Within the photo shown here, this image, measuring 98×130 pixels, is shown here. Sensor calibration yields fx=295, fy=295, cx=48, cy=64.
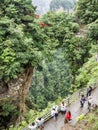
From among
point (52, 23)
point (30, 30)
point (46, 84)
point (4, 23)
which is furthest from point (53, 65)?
point (4, 23)

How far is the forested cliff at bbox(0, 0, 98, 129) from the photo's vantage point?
2409cm

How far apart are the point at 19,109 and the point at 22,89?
192cm

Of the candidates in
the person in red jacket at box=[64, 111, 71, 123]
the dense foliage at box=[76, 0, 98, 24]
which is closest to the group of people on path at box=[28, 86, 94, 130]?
the person in red jacket at box=[64, 111, 71, 123]

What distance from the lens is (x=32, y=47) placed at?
27297 mm

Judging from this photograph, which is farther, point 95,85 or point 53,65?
point 53,65

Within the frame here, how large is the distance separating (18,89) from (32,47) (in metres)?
4.23

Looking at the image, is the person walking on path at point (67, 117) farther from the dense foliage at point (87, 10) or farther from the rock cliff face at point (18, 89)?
the dense foliage at point (87, 10)

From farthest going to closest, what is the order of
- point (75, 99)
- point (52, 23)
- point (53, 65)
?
1. point (53, 65)
2. point (52, 23)
3. point (75, 99)

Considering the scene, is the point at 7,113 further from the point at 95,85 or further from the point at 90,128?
the point at 90,128

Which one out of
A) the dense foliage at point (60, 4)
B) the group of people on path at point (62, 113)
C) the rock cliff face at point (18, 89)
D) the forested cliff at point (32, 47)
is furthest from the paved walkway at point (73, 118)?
the dense foliage at point (60, 4)

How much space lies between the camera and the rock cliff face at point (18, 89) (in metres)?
24.4

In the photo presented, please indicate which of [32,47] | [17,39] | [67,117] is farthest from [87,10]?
Answer: [67,117]

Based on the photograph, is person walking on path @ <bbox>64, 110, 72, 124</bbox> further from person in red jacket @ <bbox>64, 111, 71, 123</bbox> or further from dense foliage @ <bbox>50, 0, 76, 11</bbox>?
dense foliage @ <bbox>50, 0, 76, 11</bbox>

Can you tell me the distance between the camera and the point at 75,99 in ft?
69.5
